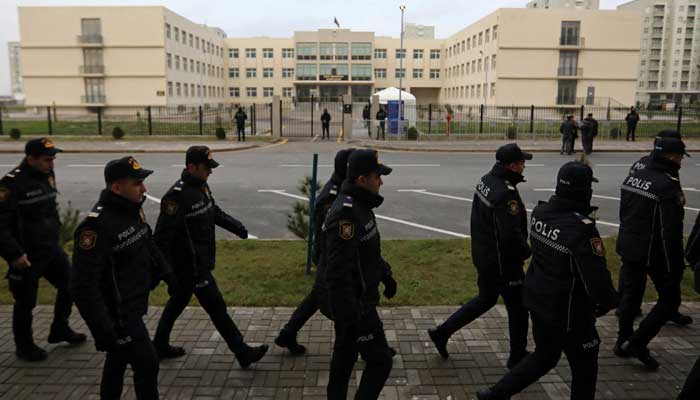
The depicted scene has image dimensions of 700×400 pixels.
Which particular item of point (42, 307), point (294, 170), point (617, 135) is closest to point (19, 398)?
point (42, 307)

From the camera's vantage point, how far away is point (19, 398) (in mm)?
4094

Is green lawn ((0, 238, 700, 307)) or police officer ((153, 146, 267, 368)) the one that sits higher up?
police officer ((153, 146, 267, 368))

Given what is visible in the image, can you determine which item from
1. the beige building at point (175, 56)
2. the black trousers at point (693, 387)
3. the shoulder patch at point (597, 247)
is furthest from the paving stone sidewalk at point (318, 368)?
the beige building at point (175, 56)

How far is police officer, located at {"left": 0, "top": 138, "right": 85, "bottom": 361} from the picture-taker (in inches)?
174

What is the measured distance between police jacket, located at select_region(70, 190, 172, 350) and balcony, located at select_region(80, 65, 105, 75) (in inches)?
2402

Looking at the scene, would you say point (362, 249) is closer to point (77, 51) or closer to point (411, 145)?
point (411, 145)

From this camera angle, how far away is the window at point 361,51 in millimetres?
82812

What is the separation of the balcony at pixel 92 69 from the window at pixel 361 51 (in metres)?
37.2

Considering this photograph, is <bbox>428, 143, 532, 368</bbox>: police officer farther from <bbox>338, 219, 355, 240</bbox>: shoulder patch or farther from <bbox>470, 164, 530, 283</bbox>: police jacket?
<bbox>338, 219, 355, 240</bbox>: shoulder patch

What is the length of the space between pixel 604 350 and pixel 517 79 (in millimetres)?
57305

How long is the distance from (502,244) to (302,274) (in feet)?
10.7

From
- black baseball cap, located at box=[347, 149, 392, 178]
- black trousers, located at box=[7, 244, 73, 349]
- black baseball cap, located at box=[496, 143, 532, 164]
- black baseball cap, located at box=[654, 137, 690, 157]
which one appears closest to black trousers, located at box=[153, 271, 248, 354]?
black trousers, located at box=[7, 244, 73, 349]

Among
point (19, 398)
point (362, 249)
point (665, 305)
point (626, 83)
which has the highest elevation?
point (626, 83)

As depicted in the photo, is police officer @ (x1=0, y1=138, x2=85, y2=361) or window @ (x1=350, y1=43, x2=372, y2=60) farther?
window @ (x1=350, y1=43, x2=372, y2=60)
